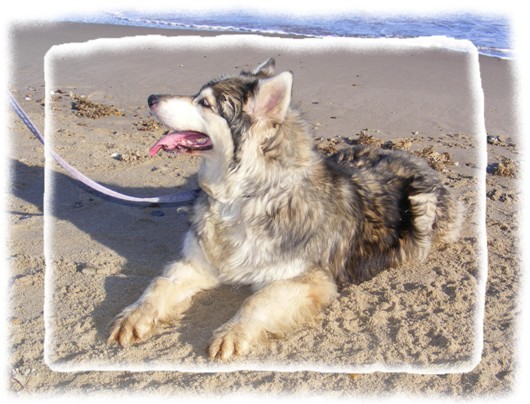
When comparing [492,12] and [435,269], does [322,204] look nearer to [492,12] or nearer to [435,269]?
[435,269]

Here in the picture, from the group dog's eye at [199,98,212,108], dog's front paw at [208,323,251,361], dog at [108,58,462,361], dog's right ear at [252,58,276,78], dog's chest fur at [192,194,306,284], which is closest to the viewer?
dog's front paw at [208,323,251,361]

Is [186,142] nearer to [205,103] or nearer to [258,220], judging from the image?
[205,103]

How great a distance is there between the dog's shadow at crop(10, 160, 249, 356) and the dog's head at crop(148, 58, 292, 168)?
984mm

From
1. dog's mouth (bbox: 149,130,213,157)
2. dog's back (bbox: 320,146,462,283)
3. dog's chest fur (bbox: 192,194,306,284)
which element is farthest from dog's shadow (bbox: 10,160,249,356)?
dog's back (bbox: 320,146,462,283)

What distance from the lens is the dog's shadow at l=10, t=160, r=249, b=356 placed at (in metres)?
4.13

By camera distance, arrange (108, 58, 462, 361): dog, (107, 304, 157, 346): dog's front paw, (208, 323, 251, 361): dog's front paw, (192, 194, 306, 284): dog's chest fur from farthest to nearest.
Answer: (192, 194, 306, 284): dog's chest fur → (108, 58, 462, 361): dog → (107, 304, 157, 346): dog's front paw → (208, 323, 251, 361): dog's front paw

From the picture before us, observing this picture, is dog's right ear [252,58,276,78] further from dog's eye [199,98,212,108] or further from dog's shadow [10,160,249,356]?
dog's shadow [10,160,249,356]

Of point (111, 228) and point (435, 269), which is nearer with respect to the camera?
point (435, 269)

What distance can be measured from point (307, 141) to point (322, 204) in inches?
20.1

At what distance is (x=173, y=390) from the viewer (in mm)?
3287

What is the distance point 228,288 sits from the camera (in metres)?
4.61

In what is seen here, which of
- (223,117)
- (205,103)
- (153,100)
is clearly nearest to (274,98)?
(223,117)

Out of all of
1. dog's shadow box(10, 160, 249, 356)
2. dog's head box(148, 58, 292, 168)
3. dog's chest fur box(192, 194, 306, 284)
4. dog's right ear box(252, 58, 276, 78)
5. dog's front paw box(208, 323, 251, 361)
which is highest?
dog's right ear box(252, 58, 276, 78)

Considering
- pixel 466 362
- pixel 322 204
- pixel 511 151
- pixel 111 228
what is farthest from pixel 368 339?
pixel 511 151
